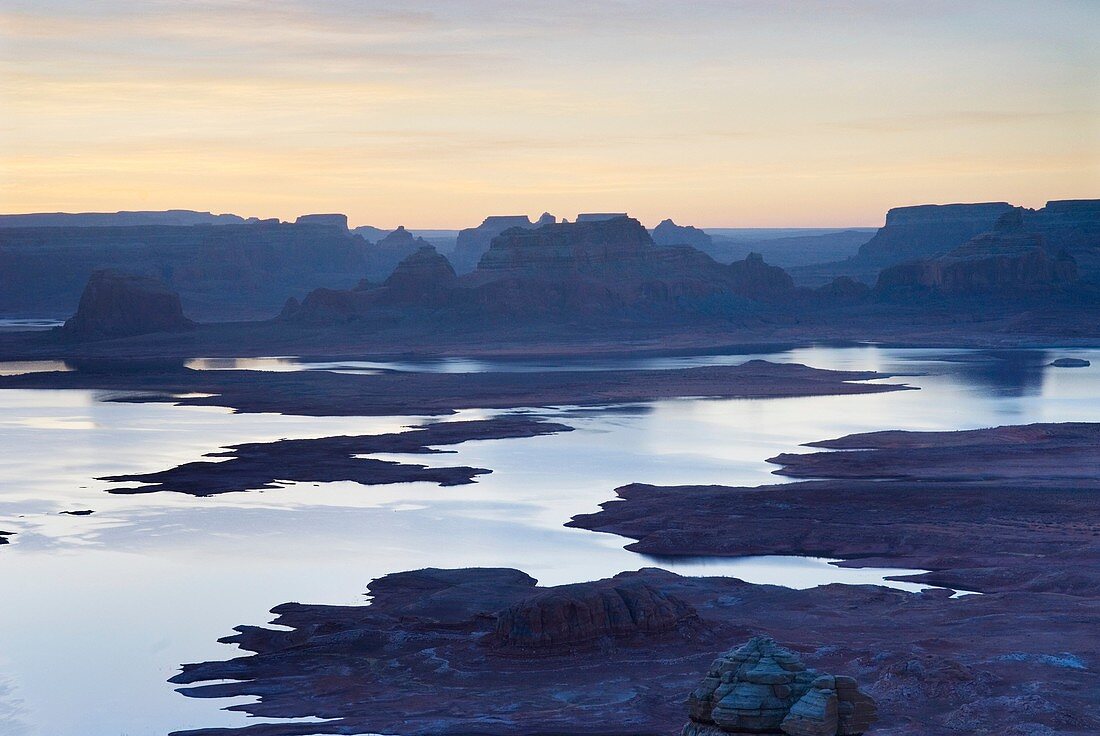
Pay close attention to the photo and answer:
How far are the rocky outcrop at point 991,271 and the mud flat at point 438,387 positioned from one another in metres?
66.7

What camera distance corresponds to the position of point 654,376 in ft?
357

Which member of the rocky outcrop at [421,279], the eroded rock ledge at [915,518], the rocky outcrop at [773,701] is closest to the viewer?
the rocky outcrop at [773,701]

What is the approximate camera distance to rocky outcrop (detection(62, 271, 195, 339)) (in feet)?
515

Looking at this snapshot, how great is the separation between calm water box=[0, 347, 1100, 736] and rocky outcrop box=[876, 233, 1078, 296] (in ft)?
265

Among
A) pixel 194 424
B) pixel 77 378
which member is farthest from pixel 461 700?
pixel 77 378

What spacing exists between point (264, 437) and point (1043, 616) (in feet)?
154

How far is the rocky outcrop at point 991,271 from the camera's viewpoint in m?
172

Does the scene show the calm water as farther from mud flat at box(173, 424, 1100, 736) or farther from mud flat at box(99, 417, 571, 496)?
mud flat at box(173, 424, 1100, 736)

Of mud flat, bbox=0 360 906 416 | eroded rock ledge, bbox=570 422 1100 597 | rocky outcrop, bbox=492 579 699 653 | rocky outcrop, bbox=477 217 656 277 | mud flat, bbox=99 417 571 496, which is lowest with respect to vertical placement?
mud flat, bbox=0 360 906 416

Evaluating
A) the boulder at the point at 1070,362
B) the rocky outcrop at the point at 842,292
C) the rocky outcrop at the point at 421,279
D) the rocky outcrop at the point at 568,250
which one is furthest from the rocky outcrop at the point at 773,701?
the rocky outcrop at the point at 842,292

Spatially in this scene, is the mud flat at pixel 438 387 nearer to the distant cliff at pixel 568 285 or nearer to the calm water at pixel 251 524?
the calm water at pixel 251 524

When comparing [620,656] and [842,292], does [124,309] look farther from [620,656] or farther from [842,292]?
[620,656]

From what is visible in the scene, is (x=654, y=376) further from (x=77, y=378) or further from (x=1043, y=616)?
(x=1043, y=616)

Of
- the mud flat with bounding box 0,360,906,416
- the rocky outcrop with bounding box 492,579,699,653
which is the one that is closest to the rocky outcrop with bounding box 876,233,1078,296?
the mud flat with bounding box 0,360,906,416
